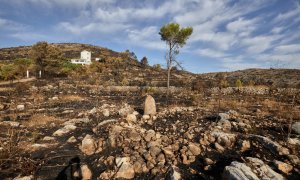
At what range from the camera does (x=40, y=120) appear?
10055mm

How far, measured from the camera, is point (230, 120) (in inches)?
340

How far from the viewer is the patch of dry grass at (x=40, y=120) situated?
9539 millimetres

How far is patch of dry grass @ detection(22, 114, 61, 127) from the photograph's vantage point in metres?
9.54

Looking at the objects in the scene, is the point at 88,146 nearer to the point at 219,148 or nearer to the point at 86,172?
the point at 86,172

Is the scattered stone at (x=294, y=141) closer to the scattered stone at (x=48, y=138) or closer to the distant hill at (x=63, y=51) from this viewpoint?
the scattered stone at (x=48, y=138)

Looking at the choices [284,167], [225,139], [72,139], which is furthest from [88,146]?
[284,167]

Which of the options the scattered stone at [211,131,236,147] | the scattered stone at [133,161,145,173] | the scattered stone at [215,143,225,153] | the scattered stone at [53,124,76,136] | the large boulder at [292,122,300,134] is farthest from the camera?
the scattered stone at [53,124,76,136]

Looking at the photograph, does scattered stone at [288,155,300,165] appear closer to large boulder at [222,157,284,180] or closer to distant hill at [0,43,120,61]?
large boulder at [222,157,284,180]

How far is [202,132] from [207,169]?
1936mm

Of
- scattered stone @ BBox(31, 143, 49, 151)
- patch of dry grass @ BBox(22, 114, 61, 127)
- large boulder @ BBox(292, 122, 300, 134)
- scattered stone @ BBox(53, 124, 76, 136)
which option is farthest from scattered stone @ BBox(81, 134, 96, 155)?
large boulder @ BBox(292, 122, 300, 134)

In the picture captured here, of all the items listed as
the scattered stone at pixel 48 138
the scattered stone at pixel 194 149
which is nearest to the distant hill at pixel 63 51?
the scattered stone at pixel 48 138

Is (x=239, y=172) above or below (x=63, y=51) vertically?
below

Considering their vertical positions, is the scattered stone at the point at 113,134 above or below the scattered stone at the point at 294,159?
above

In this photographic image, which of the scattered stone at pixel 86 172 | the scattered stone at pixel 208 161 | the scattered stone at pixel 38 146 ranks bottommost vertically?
the scattered stone at pixel 86 172
